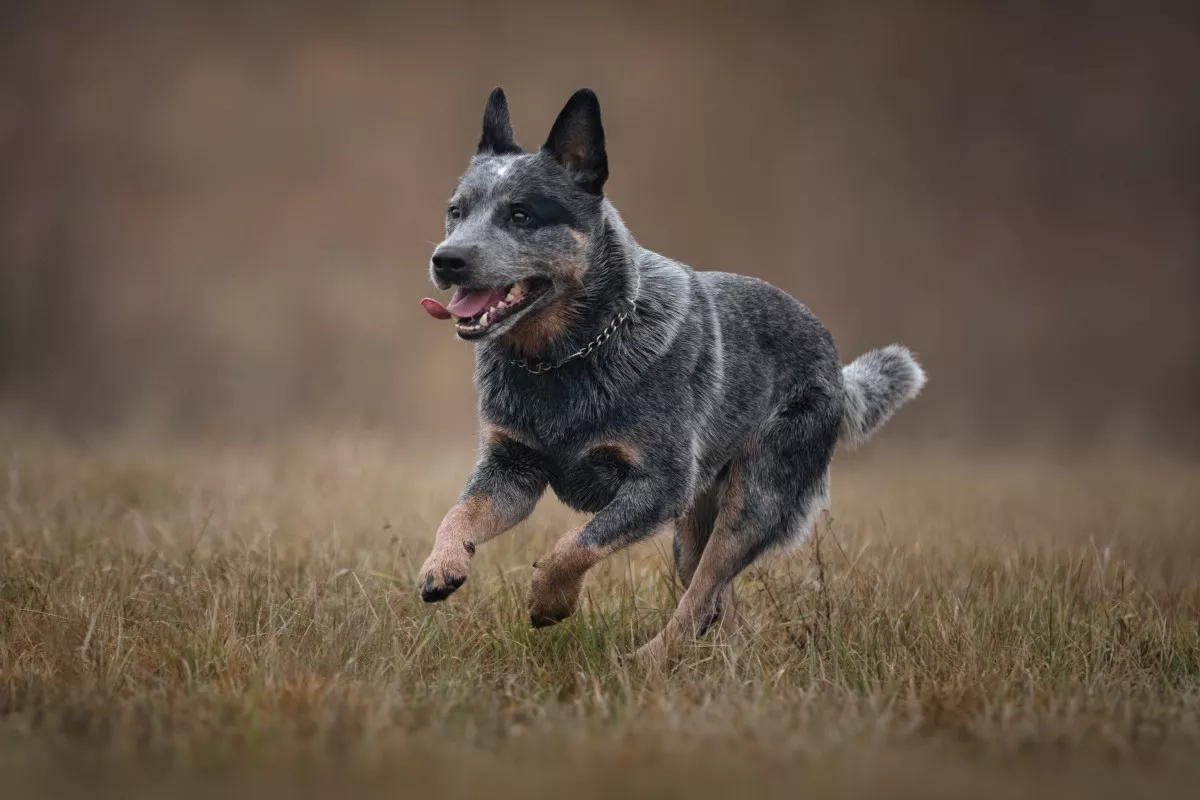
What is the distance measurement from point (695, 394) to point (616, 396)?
38 centimetres

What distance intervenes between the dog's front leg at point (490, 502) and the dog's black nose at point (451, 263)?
67 cm

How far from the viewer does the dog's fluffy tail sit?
513cm

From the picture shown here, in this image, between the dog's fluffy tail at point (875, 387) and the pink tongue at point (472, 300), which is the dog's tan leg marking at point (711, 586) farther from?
the pink tongue at point (472, 300)

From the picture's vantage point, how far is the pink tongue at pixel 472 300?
4.04 meters

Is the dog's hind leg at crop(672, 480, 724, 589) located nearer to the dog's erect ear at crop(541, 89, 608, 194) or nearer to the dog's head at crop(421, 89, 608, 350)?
the dog's head at crop(421, 89, 608, 350)

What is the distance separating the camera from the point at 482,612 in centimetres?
450

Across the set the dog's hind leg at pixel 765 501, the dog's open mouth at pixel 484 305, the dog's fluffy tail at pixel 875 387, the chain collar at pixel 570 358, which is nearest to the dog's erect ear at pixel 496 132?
the dog's open mouth at pixel 484 305

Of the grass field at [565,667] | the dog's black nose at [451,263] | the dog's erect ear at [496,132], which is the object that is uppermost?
the dog's erect ear at [496,132]

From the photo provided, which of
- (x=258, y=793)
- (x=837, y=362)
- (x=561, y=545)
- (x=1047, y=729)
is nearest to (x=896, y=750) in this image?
(x=1047, y=729)

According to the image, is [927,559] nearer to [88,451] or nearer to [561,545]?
[561,545]

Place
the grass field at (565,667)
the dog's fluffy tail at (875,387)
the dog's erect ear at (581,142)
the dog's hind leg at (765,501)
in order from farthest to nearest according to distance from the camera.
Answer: the dog's fluffy tail at (875,387) → the dog's hind leg at (765,501) → the dog's erect ear at (581,142) → the grass field at (565,667)

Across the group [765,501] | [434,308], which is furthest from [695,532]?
[434,308]

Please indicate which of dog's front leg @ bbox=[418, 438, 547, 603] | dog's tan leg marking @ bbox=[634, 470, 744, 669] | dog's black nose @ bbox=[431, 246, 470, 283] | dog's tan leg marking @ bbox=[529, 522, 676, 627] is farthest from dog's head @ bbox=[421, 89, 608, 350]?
dog's tan leg marking @ bbox=[634, 470, 744, 669]

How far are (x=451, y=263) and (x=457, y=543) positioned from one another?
98cm
